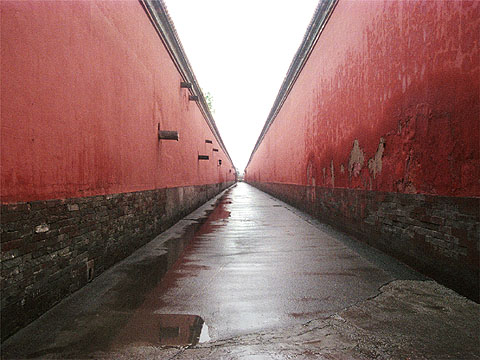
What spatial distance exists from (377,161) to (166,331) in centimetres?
375

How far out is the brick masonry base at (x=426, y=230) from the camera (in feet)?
8.40

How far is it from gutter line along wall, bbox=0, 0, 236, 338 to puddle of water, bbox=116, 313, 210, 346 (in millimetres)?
821

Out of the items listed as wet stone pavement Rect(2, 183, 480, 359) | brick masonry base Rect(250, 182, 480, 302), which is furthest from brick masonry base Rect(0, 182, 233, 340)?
brick masonry base Rect(250, 182, 480, 302)

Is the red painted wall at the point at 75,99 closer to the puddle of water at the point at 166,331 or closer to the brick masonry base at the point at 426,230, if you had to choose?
the puddle of water at the point at 166,331

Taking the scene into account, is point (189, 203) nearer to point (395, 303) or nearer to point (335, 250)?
point (335, 250)

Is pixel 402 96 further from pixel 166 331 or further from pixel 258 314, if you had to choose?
pixel 166 331

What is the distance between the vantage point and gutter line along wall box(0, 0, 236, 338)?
2041mm

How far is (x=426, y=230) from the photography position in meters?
3.17

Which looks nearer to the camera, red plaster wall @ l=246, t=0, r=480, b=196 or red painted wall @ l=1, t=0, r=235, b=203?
red painted wall @ l=1, t=0, r=235, b=203

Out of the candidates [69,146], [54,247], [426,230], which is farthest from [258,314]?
[69,146]

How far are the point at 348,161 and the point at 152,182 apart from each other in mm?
3790

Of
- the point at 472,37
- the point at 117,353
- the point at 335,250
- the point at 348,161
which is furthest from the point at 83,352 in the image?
the point at 348,161

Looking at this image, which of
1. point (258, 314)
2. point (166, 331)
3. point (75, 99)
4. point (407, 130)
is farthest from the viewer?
point (407, 130)

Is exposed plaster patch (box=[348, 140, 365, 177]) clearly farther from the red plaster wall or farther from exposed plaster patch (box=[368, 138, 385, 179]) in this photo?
exposed plaster patch (box=[368, 138, 385, 179])
